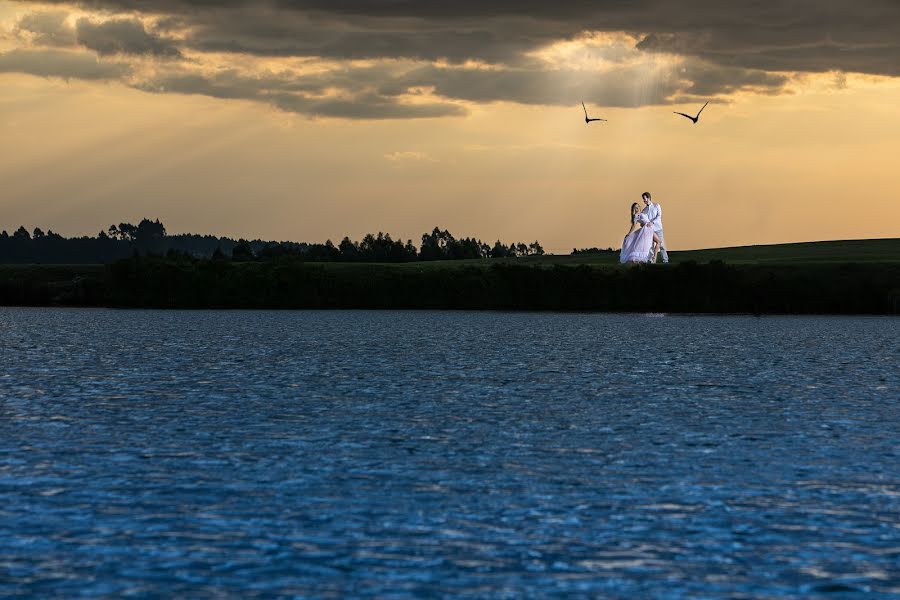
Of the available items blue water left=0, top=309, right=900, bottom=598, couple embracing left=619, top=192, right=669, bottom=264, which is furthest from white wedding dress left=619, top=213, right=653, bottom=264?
blue water left=0, top=309, right=900, bottom=598

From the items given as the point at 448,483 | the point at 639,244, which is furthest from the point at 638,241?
the point at 448,483

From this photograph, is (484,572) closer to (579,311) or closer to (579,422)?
(579,422)

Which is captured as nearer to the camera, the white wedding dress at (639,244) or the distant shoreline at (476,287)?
the distant shoreline at (476,287)

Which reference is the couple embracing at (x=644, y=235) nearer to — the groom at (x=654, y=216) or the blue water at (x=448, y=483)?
the groom at (x=654, y=216)

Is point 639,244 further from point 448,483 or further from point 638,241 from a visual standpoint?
point 448,483

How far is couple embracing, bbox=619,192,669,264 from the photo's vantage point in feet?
533

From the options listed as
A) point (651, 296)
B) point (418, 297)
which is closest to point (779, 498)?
point (651, 296)

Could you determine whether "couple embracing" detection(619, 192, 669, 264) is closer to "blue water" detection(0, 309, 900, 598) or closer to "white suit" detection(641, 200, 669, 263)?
"white suit" detection(641, 200, 669, 263)

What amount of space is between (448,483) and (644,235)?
140642mm

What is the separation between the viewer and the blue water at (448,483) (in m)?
18.8

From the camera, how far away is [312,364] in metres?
64.6

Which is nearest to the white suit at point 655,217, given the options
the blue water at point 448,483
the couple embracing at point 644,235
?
the couple embracing at point 644,235

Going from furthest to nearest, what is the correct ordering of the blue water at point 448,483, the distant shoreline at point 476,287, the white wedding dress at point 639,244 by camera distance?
the white wedding dress at point 639,244 < the distant shoreline at point 476,287 < the blue water at point 448,483

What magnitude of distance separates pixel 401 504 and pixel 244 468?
5.59 m
